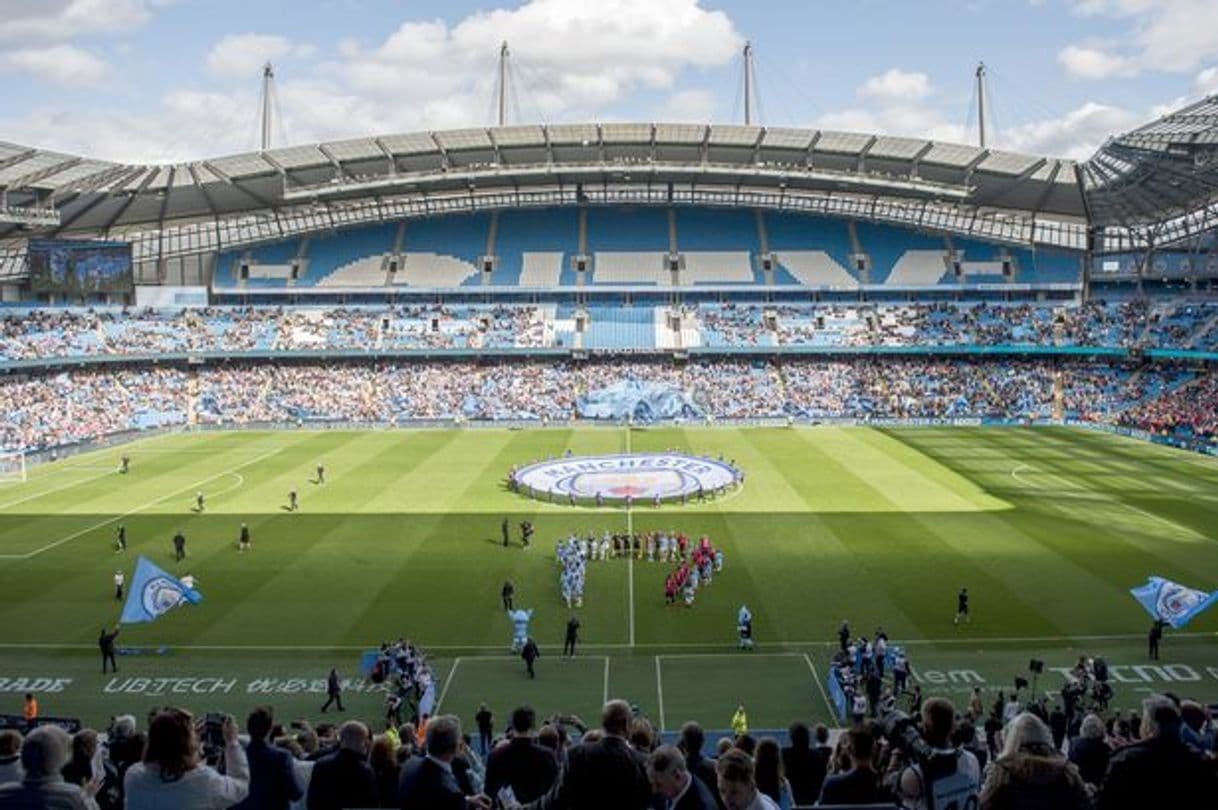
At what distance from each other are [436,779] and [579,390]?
2838 inches

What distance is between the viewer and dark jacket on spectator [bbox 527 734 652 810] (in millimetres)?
5074

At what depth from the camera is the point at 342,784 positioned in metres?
7.54

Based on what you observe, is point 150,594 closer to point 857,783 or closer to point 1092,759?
point 1092,759

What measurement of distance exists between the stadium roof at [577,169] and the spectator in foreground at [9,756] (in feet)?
223

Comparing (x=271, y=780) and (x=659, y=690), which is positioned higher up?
(x=271, y=780)

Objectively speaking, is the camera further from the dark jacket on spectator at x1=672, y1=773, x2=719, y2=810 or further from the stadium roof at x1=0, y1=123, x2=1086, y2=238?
the stadium roof at x1=0, y1=123, x2=1086, y2=238

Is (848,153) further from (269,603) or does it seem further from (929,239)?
(269,603)

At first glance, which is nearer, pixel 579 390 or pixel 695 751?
pixel 695 751

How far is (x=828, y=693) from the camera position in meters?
24.4

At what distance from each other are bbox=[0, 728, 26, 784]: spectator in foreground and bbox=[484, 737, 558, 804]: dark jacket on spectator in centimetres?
332

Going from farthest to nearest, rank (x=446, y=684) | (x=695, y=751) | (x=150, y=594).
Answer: (x=150, y=594), (x=446, y=684), (x=695, y=751)

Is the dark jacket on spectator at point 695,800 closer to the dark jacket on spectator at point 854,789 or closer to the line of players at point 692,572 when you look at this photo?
the dark jacket on spectator at point 854,789

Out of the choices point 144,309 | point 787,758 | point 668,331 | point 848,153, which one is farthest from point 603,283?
point 787,758

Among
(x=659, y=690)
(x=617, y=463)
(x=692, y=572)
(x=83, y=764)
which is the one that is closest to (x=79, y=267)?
(x=617, y=463)
